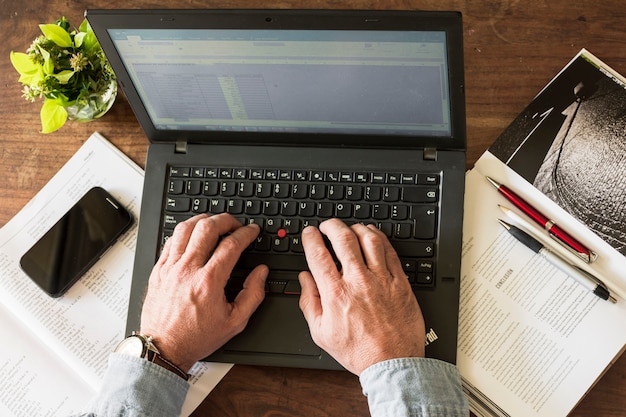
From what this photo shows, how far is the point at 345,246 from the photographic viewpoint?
0.73 m

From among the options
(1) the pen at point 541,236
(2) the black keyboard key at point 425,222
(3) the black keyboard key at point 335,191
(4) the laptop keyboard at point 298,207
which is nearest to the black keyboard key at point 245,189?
(4) the laptop keyboard at point 298,207

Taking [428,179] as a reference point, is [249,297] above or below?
below

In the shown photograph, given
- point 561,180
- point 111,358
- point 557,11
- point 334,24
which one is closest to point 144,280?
point 111,358

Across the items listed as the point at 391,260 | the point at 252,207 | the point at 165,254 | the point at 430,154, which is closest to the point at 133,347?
the point at 165,254

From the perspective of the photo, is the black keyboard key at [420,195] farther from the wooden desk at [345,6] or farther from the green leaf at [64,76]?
the green leaf at [64,76]

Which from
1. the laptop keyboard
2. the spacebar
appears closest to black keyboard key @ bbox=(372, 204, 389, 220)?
the laptop keyboard

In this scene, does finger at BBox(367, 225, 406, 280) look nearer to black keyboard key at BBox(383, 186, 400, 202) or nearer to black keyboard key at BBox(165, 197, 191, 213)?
black keyboard key at BBox(383, 186, 400, 202)

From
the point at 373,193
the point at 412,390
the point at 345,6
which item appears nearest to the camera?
the point at 412,390

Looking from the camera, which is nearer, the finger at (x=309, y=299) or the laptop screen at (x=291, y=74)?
the laptop screen at (x=291, y=74)

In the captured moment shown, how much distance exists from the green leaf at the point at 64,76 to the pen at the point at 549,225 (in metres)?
0.56

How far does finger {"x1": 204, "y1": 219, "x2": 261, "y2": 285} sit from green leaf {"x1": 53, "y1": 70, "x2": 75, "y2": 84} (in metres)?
0.30

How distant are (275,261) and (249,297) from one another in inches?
2.3

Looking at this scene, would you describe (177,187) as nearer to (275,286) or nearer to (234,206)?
(234,206)

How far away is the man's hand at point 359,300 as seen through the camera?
71 cm
